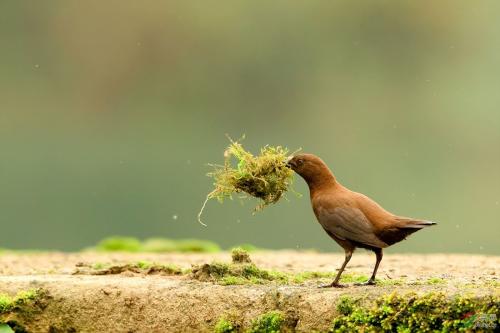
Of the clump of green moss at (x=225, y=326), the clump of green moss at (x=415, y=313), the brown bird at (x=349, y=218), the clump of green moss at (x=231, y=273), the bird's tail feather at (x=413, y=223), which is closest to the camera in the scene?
the clump of green moss at (x=415, y=313)

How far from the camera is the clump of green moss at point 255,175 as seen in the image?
30.0ft

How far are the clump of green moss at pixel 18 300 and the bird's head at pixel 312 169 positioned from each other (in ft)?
8.81

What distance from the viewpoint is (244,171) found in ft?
30.0

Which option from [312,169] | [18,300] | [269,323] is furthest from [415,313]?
[18,300]

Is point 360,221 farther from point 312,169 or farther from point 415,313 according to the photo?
point 415,313

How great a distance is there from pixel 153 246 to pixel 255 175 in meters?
7.79

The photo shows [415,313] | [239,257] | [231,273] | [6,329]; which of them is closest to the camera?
[415,313]

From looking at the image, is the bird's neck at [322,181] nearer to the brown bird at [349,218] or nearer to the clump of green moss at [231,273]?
the brown bird at [349,218]

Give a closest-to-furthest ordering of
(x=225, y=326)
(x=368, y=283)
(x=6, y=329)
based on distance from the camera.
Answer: (x=225, y=326) → (x=368, y=283) → (x=6, y=329)

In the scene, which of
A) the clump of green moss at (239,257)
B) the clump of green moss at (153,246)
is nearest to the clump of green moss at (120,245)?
the clump of green moss at (153,246)

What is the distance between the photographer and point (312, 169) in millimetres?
8992

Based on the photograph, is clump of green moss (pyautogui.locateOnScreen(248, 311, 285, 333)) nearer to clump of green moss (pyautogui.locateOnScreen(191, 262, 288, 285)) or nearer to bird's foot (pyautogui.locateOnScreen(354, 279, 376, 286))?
clump of green moss (pyautogui.locateOnScreen(191, 262, 288, 285))

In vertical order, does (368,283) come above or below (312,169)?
below

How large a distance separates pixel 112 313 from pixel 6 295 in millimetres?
1096
